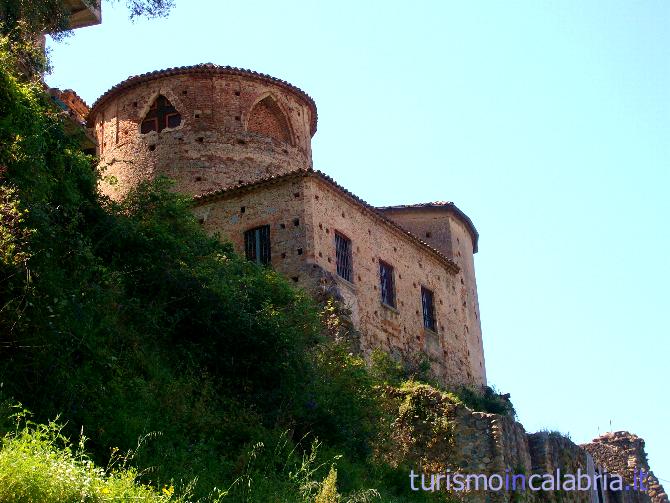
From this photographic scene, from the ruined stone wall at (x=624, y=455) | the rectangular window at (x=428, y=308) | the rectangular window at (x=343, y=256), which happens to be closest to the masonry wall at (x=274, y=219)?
the rectangular window at (x=343, y=256)

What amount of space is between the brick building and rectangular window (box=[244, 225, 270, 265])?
0.09ft

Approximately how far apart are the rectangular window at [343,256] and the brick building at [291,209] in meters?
0.04

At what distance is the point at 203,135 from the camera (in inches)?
1115

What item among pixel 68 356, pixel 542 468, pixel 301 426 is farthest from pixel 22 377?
pixel 542 468

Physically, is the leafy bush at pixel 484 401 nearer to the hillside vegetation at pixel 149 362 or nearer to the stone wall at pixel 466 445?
the stone wall at pixel 466 445

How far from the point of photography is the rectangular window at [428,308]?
2723cm

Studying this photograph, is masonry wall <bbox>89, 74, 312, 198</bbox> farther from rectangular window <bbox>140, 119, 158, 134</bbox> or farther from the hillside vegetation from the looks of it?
the hillside vegetation

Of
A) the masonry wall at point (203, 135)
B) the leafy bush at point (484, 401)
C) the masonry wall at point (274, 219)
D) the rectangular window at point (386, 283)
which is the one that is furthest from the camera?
the masonry wall at point (203, 135)

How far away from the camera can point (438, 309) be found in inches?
1097

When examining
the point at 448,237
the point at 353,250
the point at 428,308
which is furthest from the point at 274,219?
the point at 448,237

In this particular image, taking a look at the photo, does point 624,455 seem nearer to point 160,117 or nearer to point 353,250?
point 353,250

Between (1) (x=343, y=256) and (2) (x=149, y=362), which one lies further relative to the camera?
(1) (x=343, y=256)

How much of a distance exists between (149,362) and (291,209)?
33.6ft

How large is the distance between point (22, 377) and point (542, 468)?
39.1 ft
